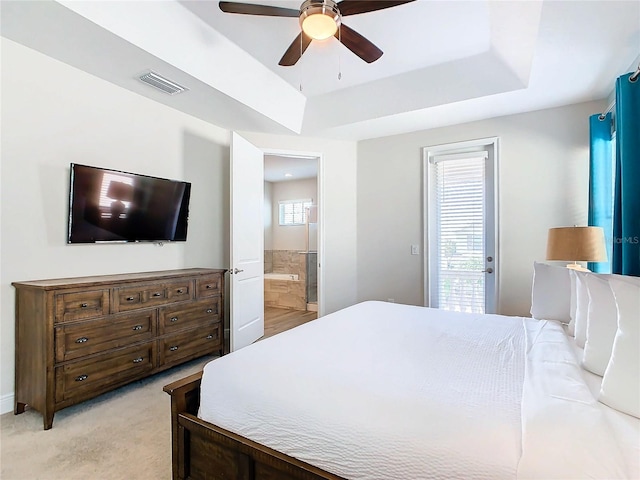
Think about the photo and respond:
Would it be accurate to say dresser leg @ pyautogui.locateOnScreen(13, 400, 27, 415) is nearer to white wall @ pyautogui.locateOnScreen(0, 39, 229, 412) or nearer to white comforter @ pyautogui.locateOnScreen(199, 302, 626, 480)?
white wall @ pyautogui.locateOnScreen(0, 39, 229, 412)

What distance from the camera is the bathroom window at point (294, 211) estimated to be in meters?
7.36

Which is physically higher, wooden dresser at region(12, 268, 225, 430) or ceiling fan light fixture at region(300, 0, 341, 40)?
ceiling fan light fixture at region(300, 0, 341, 40)

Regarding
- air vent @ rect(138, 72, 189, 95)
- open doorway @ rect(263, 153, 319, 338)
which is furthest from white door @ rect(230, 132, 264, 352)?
open doorway @ rect(263, 153, 319, 338)

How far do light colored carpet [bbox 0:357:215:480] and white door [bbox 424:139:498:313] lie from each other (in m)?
3.11

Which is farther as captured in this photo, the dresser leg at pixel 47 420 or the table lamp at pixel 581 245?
the table lamp at pixel 581 245

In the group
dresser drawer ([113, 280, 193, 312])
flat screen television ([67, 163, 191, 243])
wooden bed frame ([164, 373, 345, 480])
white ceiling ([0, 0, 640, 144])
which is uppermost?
white ceiling ([0, 0, 640, 144])

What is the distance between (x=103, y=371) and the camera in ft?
7.97

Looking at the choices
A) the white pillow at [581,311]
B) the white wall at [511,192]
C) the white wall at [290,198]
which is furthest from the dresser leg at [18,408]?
the white wall at [290,198]

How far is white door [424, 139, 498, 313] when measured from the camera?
378cm

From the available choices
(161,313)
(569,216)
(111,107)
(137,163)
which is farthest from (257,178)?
(569,216)

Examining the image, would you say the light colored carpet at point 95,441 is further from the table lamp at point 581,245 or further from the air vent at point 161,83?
the table lamp at point 581,245

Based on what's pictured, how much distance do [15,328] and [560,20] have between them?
13.9 feet

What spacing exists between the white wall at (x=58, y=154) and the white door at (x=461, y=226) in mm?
2939

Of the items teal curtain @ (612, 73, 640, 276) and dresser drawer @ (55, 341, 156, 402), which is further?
dresser drawer @ (55, 341, 156, 402)
